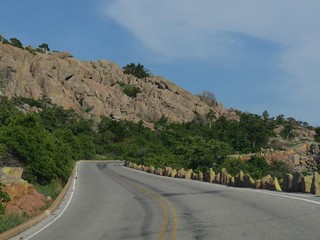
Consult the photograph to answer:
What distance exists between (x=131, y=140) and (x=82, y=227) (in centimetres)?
10273

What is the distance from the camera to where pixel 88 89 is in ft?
480

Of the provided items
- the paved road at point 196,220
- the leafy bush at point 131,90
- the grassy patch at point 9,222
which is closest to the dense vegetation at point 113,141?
the grassy patch at point 9,222

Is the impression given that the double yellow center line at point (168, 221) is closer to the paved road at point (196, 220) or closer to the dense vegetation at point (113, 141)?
the paved road at point (196, 220)


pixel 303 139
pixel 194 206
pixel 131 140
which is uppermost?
pixel 303 139

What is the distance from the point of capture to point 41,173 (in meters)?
32.1

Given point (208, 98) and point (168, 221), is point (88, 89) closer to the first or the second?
point (208, 98)

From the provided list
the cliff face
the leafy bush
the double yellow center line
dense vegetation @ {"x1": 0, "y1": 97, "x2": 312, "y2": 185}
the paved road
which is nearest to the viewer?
the paved road

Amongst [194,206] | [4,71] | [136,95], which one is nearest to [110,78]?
[136,95]

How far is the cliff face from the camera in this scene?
132m

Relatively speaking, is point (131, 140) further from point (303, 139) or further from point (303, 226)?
point (303, 226)

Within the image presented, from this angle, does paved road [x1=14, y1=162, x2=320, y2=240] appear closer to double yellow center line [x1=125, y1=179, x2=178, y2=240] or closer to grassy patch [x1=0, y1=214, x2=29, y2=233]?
double yellow center line [x1=125, y1=179, x2=178, y2=240]

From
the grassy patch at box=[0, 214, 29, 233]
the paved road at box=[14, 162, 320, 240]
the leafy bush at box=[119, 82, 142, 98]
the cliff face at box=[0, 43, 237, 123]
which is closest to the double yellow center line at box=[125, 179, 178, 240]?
the paved road at box=[14, 162, 320, 240]

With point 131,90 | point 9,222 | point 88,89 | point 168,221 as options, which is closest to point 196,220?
point 168,221

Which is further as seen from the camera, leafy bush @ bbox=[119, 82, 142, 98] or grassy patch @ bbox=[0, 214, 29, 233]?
leafy bush @ bbox=[119, 82, 142, 98]
